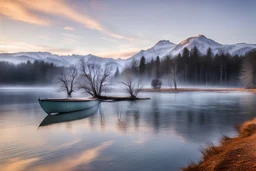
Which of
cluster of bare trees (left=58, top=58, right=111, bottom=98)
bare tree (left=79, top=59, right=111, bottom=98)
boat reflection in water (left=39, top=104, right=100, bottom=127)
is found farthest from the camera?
cluster of bare trees (left=58, top=58, right=111, bottom=98)

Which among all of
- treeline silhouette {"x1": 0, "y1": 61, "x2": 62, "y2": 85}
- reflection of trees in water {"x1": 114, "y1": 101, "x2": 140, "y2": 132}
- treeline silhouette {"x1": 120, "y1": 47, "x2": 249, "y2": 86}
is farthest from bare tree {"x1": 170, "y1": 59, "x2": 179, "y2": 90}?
treeline silhouette {"x1": 0, "y1": 61, "x2": 62, "y2": 85}

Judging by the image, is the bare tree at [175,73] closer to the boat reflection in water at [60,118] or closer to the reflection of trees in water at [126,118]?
the reflection of trees in water at [126,118]

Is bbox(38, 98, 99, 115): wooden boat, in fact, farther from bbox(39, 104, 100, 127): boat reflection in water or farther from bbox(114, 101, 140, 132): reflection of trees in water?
bbox(114, 101, 140, 132): reflection of trees in water

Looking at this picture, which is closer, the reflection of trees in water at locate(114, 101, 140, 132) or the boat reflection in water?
the reflection of trees in water at locate(114, 101, 140, 132)

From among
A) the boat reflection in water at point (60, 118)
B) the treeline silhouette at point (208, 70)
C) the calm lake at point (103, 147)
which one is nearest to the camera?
the calm lake at point (103, 147)

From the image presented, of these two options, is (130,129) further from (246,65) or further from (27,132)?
(246,65)

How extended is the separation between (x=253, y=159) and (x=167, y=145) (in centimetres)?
561

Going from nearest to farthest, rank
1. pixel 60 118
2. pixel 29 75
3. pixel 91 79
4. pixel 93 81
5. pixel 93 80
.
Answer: pixel 60 118, pixel 91 79, pixel 93 80, pixel 93 81, pixel 29 75

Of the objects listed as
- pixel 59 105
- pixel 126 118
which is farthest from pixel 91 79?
pixel 126 118

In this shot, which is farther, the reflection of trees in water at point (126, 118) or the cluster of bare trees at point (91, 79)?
the cluster of bare trees at point (91, 79)

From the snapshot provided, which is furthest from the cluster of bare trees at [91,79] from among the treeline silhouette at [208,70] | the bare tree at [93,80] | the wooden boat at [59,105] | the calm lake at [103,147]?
the treeline silhouette at [208,70]

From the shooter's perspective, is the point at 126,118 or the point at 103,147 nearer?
the point at 103,147

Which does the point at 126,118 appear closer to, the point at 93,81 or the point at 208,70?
the point at 93,81

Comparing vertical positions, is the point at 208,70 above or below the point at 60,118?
above
